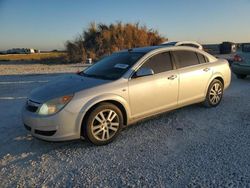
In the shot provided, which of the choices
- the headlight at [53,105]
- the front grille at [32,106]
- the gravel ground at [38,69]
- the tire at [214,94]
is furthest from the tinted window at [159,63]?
the gravel ground at [38,69]

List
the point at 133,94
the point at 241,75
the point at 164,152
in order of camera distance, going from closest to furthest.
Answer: the point at 164,152 < the point at 133,94 < the point at 241,75

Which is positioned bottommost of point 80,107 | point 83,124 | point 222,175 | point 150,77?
point 222,175

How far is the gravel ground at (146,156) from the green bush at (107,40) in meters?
17.4

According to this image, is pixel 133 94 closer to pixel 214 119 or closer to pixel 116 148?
pixel 116 148

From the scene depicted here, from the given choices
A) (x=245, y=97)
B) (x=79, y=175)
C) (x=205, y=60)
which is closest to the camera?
(x=79, y=175)

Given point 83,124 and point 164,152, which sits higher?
point 83,124

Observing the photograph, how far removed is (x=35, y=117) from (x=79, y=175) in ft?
4.02

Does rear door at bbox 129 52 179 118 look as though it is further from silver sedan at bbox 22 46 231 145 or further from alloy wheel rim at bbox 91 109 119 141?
alloy wheel rim at bbox 91 109 119 141

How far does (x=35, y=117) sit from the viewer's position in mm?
4074

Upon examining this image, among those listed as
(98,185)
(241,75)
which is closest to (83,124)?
(98,185)

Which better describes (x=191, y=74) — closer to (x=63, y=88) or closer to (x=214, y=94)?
(x=214, y=94)

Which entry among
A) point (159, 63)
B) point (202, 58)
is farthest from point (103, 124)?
point (202, 58)

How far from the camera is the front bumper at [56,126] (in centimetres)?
399

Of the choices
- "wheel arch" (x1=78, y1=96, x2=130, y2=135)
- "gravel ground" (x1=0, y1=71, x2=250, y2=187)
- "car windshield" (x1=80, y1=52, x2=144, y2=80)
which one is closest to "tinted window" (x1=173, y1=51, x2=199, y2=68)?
"car windshield" (x1=80, y1=52, x2=144, y2=80)
